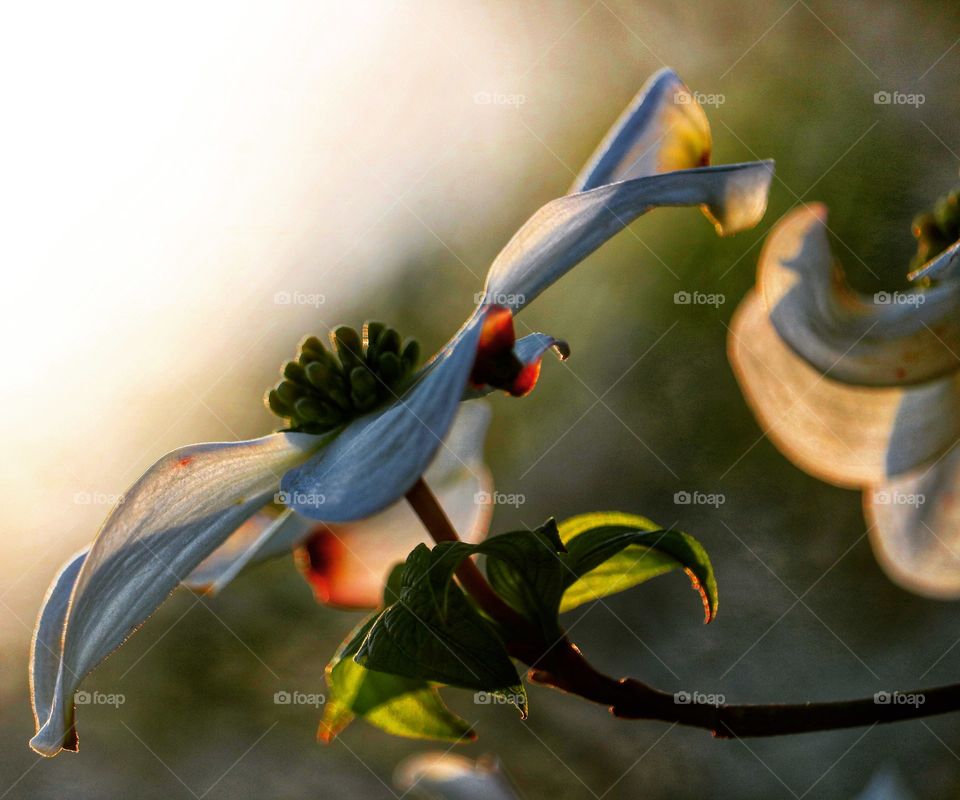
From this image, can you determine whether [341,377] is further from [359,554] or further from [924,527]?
[924,527]

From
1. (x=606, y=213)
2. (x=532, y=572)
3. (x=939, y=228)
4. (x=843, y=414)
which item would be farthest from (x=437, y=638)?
(x=939, y=228)

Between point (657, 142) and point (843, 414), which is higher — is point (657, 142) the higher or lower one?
the higher one

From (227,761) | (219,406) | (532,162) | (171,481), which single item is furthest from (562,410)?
(171,481)

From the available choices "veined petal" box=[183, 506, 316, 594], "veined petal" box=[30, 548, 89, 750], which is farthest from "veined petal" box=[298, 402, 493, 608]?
"veined petal" box=[30, 548, 89, 750]

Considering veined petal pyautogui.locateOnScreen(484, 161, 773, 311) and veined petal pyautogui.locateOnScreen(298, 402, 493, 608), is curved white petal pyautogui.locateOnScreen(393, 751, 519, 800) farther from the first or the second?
veined petal pyautogui.locateOnScreen(484, 161, 773, 311)

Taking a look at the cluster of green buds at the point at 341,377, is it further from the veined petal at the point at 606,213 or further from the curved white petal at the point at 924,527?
the curved white petal at the point at 924,527

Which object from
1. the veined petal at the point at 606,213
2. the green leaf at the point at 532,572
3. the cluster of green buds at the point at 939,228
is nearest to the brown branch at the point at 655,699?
the green leaf at the point at 532,572
